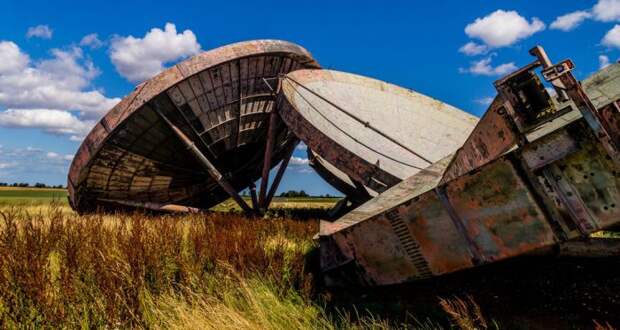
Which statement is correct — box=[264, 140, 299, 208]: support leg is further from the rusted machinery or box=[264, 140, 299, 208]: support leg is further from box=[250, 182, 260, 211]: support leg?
the rusted machinery

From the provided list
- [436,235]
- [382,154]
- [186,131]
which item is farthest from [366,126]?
[436,235]

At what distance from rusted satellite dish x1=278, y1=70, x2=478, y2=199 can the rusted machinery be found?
231 centimetres

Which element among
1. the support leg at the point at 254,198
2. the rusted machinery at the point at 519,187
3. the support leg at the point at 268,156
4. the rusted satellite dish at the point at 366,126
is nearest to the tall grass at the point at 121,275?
the rusted machinery at the point at 519,187

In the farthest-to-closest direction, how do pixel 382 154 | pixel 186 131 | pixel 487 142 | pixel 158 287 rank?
pixel 186 131
pixel 382 154
pixel 158 287
pixel 487 142

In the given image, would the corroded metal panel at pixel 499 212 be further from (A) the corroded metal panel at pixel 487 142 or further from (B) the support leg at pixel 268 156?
(B) the support leg at pixel 268 156

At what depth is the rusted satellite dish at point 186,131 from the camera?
7.53 m

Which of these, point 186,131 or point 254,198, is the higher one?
point 186,131

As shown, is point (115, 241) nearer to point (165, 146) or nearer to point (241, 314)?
point (241, 314)

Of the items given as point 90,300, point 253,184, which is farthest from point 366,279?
point 253,184

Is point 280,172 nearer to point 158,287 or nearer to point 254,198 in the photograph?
point 254,198

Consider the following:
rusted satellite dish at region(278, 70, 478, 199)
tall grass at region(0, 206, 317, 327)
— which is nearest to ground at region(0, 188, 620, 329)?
tall grass at region(0, 206, 317, 327)

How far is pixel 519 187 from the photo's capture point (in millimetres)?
2930

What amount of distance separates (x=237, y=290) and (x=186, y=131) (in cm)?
565

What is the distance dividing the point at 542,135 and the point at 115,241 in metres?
4.04
